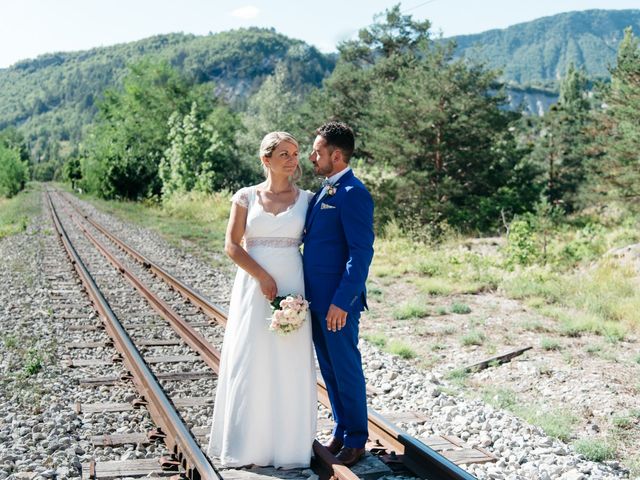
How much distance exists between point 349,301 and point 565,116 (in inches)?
1522

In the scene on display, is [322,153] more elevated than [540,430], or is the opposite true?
[322,153]

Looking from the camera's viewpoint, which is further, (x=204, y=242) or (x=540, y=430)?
(x=204, y=242)

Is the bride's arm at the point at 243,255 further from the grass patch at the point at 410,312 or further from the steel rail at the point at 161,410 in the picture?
the grass patch at the point at 410,312

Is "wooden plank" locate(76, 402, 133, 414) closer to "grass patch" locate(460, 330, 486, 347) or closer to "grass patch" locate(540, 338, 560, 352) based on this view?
"grass patch" locate(460, 330, 486, 347)

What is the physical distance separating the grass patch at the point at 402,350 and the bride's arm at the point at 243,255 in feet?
11.5

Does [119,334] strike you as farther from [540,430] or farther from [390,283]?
[390,283]

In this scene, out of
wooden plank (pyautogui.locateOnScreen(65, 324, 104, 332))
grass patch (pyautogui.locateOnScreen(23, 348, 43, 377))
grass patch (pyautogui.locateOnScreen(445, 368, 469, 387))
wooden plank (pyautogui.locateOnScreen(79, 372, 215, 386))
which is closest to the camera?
wooden plank (pyautogui.locateOnScreen(79, 372, 215, 386))

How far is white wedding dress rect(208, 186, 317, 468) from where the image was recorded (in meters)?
4.08

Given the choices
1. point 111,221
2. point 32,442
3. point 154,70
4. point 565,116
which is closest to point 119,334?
point 32,442

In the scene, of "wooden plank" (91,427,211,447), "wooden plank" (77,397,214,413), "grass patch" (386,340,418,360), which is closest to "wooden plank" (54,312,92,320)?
"wooden plank" (77,397,214,413)

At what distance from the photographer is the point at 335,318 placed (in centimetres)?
385

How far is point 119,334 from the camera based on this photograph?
24.9ft

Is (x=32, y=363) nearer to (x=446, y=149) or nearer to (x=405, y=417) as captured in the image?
(x=405, y=417)

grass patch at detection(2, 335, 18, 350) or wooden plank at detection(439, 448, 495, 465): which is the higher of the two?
wooden plank at detection(439, 448, 495, 465)
